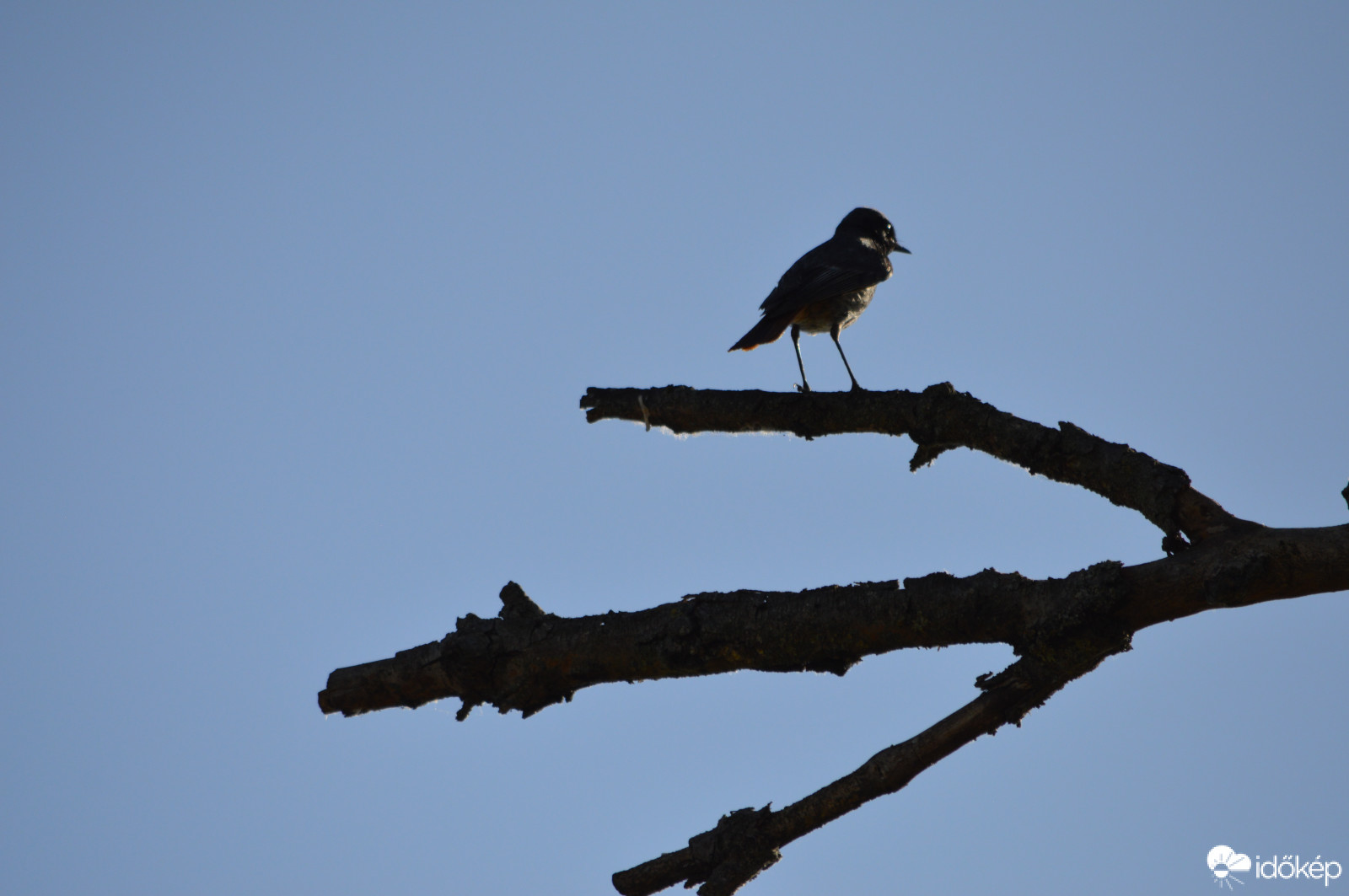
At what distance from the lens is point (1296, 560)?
3.17 m

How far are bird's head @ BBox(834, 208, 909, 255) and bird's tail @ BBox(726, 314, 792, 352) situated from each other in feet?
9.41

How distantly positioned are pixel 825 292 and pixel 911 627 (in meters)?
4.06

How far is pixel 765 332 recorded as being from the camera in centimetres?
669

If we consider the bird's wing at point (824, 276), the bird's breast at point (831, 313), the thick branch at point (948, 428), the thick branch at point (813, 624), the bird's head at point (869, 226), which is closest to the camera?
the thick branch at point (813, 624)

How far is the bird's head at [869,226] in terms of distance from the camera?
9.42 metres

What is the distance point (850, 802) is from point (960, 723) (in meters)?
0.43

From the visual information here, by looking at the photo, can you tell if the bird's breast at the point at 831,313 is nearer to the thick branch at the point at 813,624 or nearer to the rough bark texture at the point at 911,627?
the rough bark texture at the point at 911,627

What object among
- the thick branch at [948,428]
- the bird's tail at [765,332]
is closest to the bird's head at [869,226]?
the bird's tail at [765,332]

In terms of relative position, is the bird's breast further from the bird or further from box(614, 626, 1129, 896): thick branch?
box(614, 626, 1129, 896): thick branch

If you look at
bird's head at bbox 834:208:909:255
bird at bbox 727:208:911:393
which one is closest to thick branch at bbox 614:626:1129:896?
bird at bbox 727:208:911:393

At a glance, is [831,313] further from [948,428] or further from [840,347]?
[948,428]

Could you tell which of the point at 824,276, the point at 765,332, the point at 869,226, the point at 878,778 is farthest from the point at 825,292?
the point at 878,778

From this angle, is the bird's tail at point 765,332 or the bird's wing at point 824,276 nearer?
the bird's tail at point 765,332

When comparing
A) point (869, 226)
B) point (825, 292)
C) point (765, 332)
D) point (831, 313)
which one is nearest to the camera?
point (765, 332)
